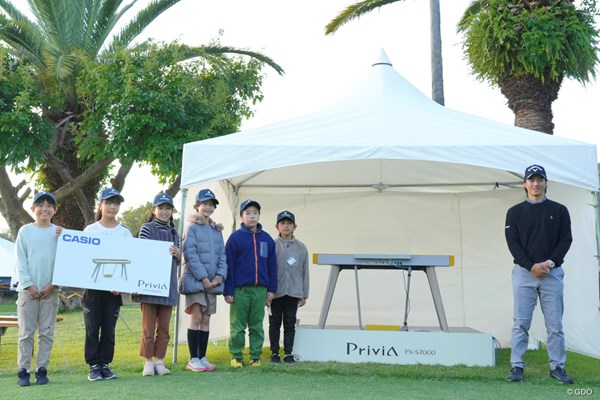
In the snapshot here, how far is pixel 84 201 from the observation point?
15.6 m

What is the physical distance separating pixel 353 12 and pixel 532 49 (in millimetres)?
3512

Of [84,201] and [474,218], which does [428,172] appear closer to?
[474,218]

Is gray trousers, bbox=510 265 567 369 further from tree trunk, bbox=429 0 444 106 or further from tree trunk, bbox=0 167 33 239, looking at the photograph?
tree trunk, bbox=0 167 33 239

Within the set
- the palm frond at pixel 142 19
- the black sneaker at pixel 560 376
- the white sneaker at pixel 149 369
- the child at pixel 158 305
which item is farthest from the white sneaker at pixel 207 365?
the palm frond at pixel 142 19

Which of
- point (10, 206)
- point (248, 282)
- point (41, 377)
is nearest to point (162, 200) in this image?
point (248, 282)

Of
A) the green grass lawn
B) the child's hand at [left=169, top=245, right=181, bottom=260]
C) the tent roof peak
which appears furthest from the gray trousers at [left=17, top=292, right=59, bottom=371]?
the tent roof peak

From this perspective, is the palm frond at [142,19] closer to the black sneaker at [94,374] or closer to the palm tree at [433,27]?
the palm tree at [433,27]

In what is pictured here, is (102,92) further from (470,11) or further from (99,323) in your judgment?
(99,323)

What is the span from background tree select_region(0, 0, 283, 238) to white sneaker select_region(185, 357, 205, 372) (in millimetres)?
6915

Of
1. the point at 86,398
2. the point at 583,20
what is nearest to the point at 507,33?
the point at 583,20

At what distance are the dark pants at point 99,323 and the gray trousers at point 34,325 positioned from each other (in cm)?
26

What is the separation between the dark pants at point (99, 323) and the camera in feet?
18.1

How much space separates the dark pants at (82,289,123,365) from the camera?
5.50 metres

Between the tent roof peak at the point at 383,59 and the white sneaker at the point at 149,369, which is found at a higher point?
the tent roof peak at the point at 383,59
